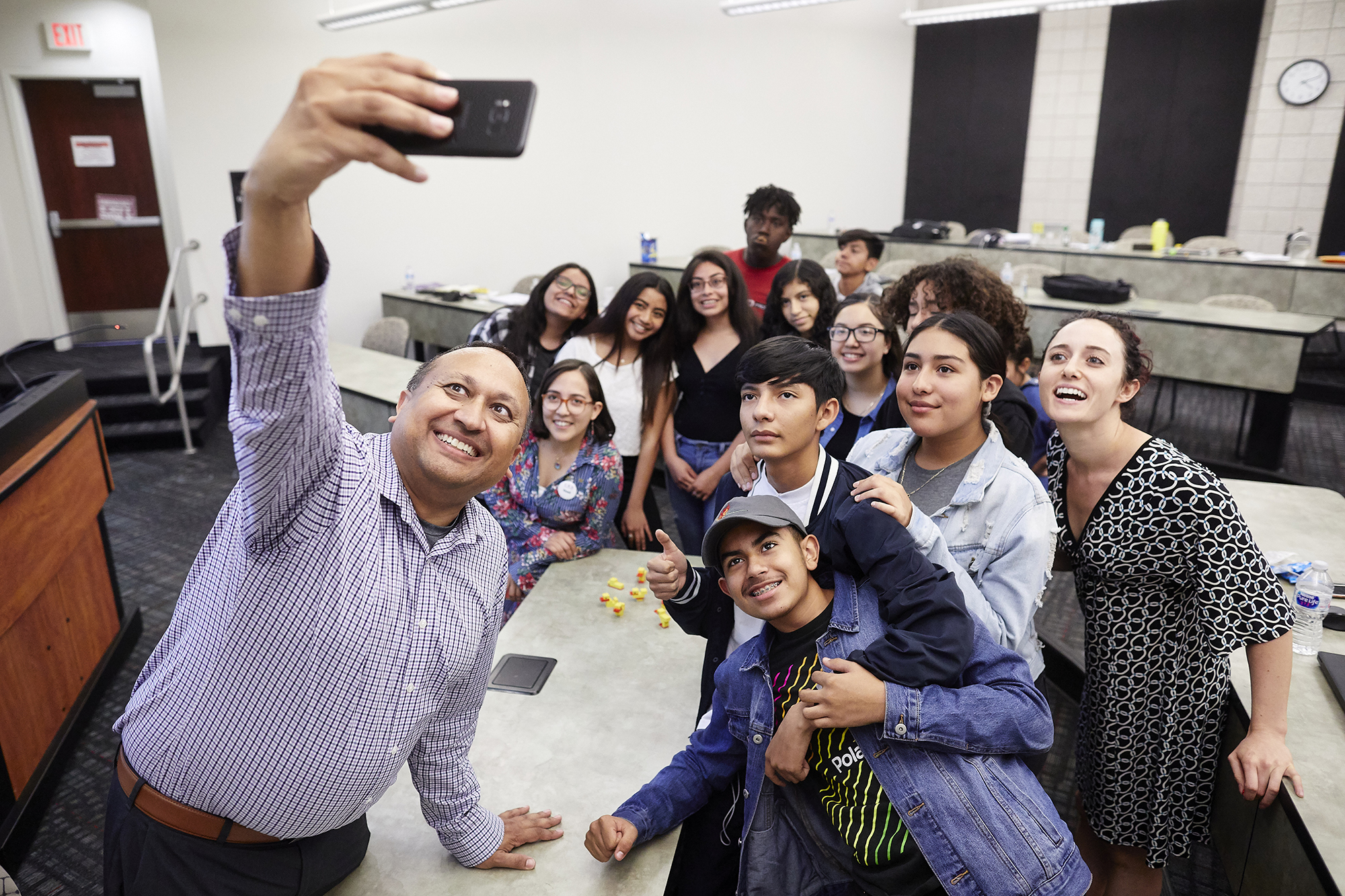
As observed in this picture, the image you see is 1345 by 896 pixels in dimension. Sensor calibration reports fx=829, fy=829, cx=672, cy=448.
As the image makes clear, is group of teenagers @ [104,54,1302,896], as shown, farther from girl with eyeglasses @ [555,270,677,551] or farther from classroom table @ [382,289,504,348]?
classroom table @ [382,289,504,348]

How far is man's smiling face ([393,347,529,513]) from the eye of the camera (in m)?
1.13

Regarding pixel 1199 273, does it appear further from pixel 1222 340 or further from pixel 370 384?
pixel 370 384

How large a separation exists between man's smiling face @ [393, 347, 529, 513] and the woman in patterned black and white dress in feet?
3.80

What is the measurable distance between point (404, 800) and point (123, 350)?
23.1ft

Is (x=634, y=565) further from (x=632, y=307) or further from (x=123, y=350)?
(x=123, y=350)

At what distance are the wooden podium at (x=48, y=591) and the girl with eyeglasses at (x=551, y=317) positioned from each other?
5.04ft

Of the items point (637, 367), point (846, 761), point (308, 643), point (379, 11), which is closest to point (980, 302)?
point (637, 367)

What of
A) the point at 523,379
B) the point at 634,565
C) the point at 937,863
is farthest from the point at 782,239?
the point at 937,863

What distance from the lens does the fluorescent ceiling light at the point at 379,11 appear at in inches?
230

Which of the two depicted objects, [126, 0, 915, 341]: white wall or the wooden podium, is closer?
the wooden podium

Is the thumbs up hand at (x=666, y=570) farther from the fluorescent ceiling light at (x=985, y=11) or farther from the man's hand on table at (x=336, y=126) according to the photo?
the fluorescent ceiling light at (x=985, y=11)

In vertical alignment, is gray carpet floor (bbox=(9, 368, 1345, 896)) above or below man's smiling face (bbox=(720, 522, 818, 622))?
below

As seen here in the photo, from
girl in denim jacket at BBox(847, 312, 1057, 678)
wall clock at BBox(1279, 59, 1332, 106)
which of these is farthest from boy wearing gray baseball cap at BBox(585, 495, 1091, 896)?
wall clock at BBox(1279, 59, 1332, 106)

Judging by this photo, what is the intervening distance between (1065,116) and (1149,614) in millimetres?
8925
